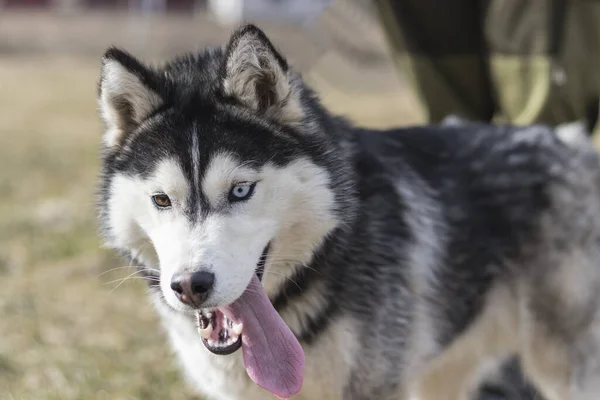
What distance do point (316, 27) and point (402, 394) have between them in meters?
16.6

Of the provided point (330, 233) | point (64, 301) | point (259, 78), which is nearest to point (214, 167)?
point (259, 78)

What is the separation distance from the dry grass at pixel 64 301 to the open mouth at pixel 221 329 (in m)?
0.52

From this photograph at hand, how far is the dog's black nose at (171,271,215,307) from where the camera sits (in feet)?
7.17

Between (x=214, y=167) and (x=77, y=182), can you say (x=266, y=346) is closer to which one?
(x=214, y=167)

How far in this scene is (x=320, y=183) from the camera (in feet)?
8.30

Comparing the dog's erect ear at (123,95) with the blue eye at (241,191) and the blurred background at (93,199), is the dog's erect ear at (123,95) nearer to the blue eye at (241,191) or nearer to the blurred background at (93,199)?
the blue eye at (241,191)

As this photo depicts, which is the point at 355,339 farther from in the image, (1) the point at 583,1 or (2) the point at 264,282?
(1) the point at 583,1

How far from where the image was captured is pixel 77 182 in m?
8.41

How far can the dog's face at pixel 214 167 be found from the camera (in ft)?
7.60

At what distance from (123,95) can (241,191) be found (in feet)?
1.73

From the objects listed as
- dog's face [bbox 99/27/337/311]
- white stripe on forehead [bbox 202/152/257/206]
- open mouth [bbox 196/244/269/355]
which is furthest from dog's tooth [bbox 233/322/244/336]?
white stripe on forehead [bbox 202/152/257/206]

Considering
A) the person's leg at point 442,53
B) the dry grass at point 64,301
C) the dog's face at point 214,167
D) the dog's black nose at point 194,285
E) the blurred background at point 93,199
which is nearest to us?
the dog's black nose at point 194,285

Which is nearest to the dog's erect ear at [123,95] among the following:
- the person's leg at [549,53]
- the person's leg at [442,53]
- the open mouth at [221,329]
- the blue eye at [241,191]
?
the blue eye at [241,191]

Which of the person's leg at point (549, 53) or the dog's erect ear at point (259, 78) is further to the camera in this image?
the person's leg at point (549, 53)
